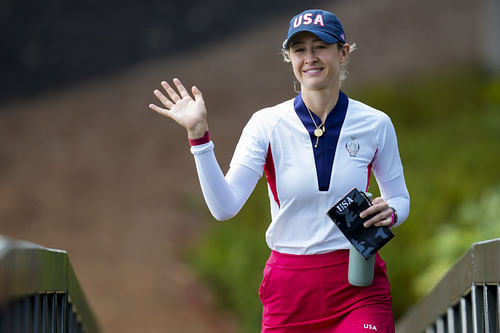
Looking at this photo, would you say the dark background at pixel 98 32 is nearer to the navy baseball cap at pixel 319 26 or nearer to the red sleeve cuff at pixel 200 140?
the navy baseball cap at pixel 319 26

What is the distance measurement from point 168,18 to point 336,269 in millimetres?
16963

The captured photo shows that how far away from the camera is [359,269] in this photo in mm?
3221

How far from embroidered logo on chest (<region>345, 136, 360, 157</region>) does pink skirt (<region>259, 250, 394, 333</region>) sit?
0.44m

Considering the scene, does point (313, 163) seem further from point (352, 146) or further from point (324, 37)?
point (324, 37)

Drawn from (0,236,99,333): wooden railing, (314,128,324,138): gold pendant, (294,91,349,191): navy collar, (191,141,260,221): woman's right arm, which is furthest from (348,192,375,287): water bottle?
(0,236,99,333): wooden railing

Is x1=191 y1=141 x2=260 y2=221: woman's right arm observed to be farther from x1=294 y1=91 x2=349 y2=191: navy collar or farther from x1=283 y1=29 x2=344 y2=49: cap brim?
x1=283 y1=29 x2=344 y2=49: cap brim

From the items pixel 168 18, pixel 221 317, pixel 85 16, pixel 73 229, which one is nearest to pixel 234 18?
pixel 168 18

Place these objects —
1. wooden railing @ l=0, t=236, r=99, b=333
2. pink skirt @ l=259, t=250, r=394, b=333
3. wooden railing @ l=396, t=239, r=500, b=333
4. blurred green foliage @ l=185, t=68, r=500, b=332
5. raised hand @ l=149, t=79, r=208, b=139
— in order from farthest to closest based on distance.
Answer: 1. blurred green foliage @ l=185, t=68, r=500, b=332
2. pink skirt @ l=259, t=250, r=394, b=333
3. raised hand @ l=149, t=79, r=208, b=139
4. wooden railing @ l=396, t=239, r=500, b=333
5. wooden railing @ l=0, t=236, r=99, b=333

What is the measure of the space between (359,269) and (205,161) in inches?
31.4

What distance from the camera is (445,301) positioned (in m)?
3.74

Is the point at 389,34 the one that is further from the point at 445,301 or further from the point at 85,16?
the point at 445,301

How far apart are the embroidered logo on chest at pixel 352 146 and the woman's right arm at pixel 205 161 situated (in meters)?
0.50

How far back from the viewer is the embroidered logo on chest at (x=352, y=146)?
3.40m

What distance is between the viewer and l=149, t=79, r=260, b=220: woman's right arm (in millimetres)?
3131
